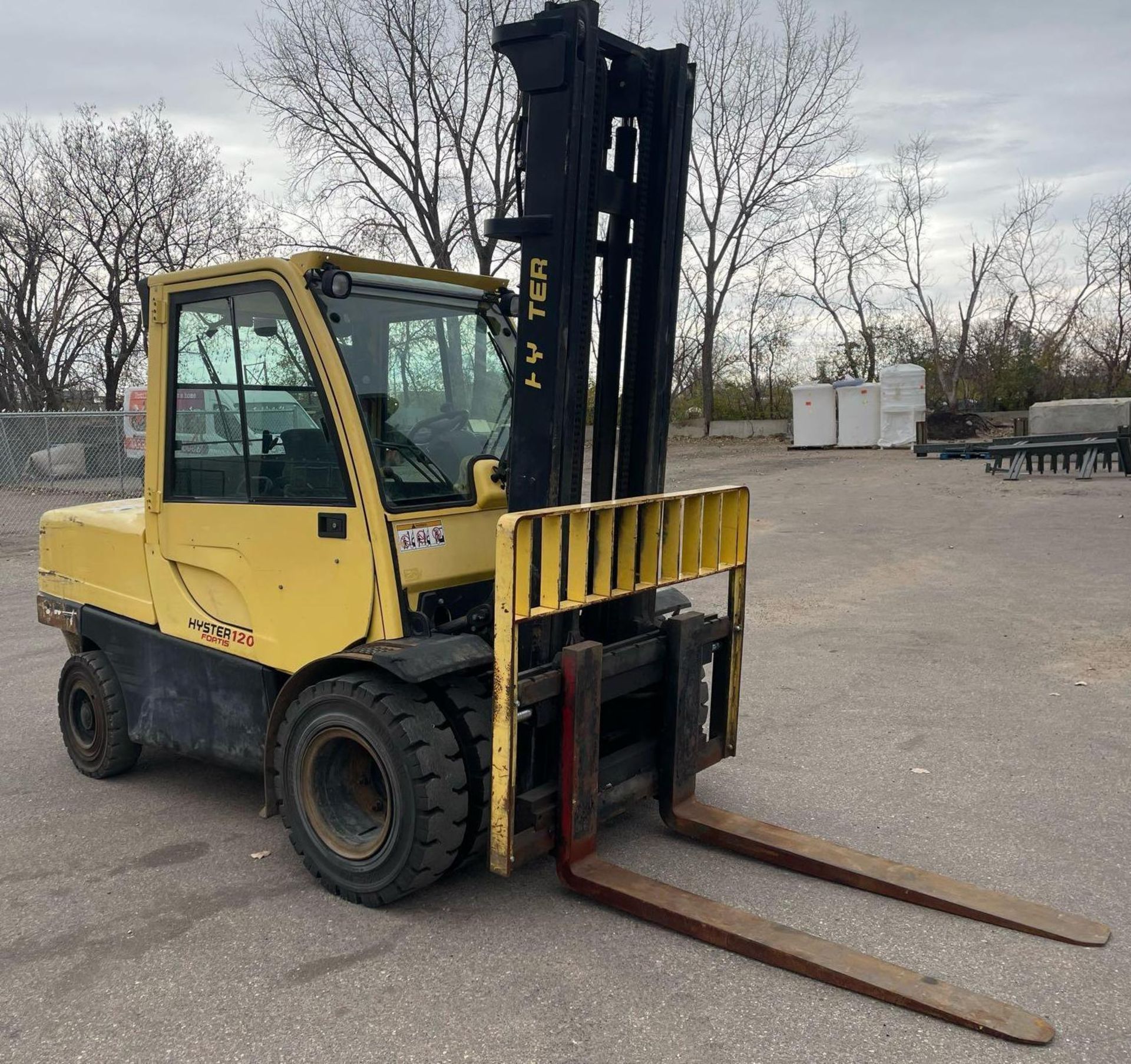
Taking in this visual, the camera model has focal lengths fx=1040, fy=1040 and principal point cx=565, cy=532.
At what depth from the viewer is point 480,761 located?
3.77 meters

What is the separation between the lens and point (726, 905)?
3713 mm

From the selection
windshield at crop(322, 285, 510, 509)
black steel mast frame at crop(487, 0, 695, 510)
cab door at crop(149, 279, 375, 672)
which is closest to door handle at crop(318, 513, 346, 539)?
cab door at crop(149, 279, 375, 672)

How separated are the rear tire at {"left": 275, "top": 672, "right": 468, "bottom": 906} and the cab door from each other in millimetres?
328

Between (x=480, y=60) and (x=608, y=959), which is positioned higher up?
(x=480, y=60)

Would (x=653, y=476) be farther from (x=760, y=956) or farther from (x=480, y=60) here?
(x=480, y=60)

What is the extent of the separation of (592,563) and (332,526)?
1018 mm

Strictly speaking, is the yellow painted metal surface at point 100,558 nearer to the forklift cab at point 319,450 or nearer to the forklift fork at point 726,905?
the forklift cab at point 319,450

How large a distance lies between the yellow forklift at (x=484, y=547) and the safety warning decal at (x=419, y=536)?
14mm

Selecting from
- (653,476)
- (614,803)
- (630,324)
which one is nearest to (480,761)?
(614,803)

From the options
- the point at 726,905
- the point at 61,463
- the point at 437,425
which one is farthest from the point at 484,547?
the point at 61,463

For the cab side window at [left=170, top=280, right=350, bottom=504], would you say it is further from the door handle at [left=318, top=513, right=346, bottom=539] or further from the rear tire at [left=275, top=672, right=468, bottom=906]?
the rear tire at [left=275, top=672, right=468, bottom=906]

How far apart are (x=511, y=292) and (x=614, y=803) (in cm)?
240

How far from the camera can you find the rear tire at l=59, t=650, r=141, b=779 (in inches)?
204

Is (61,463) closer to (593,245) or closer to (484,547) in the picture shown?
(484,547)
